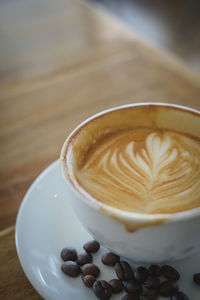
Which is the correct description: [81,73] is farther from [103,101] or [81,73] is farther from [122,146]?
[122,146]

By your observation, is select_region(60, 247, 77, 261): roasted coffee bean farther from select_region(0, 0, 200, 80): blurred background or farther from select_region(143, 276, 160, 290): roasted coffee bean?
select_region(0, 0, 200, 80): blurred background

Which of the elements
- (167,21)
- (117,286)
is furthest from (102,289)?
(167,21)

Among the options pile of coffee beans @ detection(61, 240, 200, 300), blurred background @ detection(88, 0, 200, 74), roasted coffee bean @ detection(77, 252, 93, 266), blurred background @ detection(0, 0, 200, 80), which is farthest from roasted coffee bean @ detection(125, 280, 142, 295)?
blurred background @ detection(88, 0, 200, 74)

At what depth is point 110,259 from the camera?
0.79m

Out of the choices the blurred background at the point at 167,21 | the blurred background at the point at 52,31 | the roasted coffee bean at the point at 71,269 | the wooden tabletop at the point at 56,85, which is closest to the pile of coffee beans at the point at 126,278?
the roasted coffee bean at the point at 71,269

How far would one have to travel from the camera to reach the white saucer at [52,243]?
0.73 meters

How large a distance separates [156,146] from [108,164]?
0.52 ft

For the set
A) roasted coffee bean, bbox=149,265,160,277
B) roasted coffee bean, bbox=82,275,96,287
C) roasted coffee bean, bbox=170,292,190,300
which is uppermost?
roasted coffee bean, bbox=82,275,96,287

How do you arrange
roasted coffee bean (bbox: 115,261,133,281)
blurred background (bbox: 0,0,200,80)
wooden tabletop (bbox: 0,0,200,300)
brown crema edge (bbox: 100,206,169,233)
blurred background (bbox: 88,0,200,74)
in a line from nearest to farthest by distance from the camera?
brown crema edge (bbox: 100,206,169,233) → roasted coffee bean (bbox: 115,261,133,281) → wooden tabletop (bbox: 0,0,200,300) → blurred background (bbox: 0,0,200,80) → blurred background (bbox: 88,0,200,74)

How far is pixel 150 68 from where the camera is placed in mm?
1507

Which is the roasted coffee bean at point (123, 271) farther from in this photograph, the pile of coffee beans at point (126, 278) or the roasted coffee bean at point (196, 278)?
the roasted coffee bean at point (196, 278)

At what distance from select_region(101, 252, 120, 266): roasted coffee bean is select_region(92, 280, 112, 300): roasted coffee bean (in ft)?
0.21

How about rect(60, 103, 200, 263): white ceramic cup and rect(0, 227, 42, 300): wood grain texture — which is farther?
rect(0, 227, 42, 300): wood grain texture

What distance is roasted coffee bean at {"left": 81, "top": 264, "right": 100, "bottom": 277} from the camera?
2.48 feet
